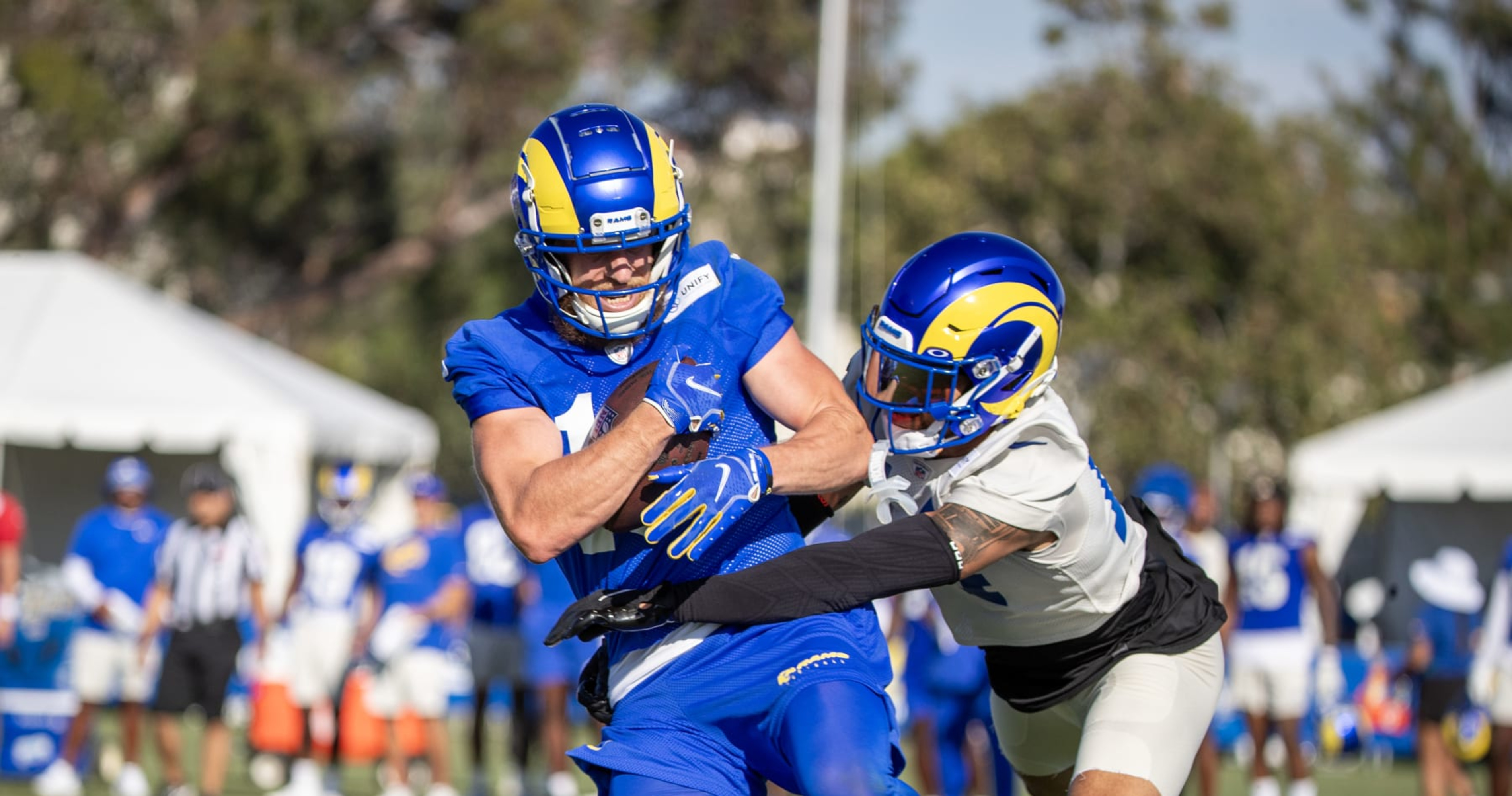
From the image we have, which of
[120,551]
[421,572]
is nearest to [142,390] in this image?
[120,551]

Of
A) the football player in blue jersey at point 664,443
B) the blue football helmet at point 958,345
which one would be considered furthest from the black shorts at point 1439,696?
the football player in blue jersey at point 664,443

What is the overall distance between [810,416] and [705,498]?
436mm

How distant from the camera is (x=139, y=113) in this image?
24547mm

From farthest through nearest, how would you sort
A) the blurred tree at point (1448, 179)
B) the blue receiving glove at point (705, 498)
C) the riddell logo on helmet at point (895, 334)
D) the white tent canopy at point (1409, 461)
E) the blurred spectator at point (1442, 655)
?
the blurred tree at point (1448, 179) → the white tent canopy at point (1409, 461) → the blurred spectator at point (1442, 655) → the riddell logo on helmet at point (895, 334) → the blue receiving glove at point (705, 498)

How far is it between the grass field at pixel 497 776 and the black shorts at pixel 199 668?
1093mm

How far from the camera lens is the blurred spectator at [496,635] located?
1202cm

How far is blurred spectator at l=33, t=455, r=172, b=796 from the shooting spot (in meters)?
11.6

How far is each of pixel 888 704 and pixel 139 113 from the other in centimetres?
2331

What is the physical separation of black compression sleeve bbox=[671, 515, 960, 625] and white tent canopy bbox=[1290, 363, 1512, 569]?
13.3 meters

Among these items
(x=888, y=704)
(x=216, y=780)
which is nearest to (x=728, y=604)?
(x=888, y=704)

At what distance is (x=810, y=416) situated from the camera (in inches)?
143

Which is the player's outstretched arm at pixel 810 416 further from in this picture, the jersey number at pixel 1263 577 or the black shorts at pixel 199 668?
the jersey number at pixel 1263 577

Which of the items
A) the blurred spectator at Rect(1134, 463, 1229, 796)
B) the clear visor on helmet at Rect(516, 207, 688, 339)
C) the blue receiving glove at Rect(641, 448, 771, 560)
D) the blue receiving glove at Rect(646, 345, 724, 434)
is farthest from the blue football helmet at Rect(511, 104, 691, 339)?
the blurred spectator at Rect(1134, 463, 1229, 796)

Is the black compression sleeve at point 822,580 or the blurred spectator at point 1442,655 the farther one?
the blurred spectator at point 1442,655
